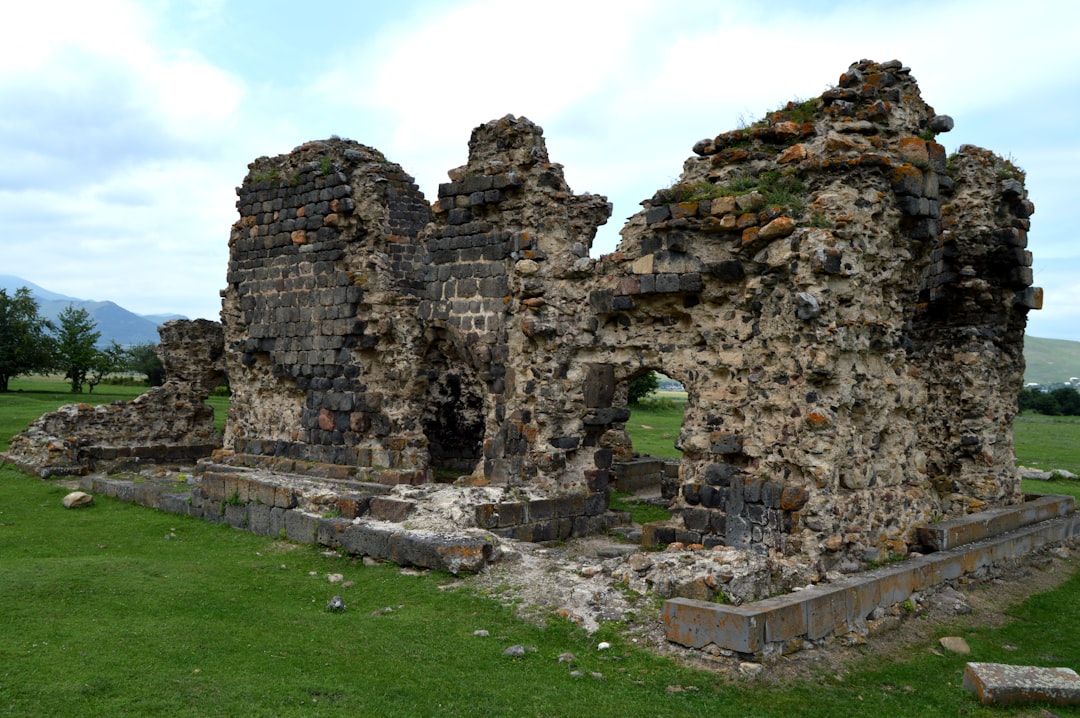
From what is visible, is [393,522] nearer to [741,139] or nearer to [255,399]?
[741,139]

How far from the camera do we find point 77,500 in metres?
14.0

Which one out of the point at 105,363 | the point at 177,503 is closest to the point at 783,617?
the point at 177,503

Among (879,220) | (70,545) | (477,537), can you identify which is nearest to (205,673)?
(477,537)

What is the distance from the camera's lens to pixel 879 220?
28.2ft

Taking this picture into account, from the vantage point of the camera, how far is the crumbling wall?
17.2m

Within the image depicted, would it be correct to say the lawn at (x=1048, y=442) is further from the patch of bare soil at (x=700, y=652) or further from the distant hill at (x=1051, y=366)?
the distant hill at (x=1051, y=366)

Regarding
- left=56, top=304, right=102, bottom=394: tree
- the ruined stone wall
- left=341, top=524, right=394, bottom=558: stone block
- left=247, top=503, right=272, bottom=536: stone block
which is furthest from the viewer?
left=56, top=304, right=102, bottom=394: tree

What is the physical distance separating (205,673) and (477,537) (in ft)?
11.8

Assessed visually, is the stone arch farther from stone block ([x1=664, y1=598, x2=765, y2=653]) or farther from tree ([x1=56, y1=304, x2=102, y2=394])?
tree ([x1=56, y1=304, x2=102, y2=394])

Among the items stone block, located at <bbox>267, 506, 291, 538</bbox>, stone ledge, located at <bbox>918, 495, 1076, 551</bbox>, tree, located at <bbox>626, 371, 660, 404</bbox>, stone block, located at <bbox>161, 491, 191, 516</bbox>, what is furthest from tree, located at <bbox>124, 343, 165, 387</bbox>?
stone ledge, located at <bbox>918, 495, 1076, 551</bbox>

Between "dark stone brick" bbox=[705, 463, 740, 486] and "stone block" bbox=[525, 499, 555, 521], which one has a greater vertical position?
"dark stone brick" bbox=[705, 463, 740, 486]

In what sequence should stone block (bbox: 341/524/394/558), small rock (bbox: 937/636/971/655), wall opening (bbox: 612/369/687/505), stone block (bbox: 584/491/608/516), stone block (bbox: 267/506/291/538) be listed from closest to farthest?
small rock (bbox: 937/636/971/655)
stone block (bbox: 341/524/394/558)
stone block (bbox: 267/506/291/538)
stone block (bbox: 584/491/608/516)
wall opening (bbox: 612/369/687/505)

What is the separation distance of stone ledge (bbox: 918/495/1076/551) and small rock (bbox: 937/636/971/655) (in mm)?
1781

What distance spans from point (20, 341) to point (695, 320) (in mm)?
39411
